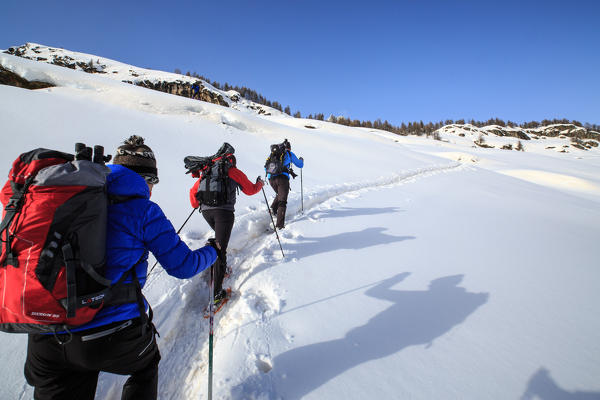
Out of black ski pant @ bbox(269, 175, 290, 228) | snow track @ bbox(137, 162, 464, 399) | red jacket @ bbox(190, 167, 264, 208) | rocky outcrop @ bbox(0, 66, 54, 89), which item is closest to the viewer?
snow track @ bbox(137, 162, 464, 399)

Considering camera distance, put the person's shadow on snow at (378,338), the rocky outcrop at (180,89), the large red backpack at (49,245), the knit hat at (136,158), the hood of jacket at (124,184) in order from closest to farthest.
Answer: the large red backpack at (49,245), the hood of jacket at (124,184), the knit hat at (136,158), the person's shadow on snow at (378,338), the rocky outcrop at (180,89)

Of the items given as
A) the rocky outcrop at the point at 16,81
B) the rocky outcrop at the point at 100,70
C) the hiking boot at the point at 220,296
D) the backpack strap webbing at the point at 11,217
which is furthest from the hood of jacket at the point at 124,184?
the rocky outcrop at the point at 100,70

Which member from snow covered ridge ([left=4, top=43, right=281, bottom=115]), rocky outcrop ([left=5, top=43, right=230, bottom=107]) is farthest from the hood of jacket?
snow covered ridge ([left=4, top=43, right=281, bottom=115])

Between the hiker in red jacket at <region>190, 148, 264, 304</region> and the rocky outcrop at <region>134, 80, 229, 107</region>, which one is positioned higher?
the rocky outcrop at <region>134, 80, 229, 107</region>

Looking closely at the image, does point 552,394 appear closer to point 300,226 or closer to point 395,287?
point 395,287

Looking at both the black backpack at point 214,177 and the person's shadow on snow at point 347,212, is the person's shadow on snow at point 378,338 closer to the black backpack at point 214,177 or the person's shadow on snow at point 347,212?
the black backpack at point 214,177

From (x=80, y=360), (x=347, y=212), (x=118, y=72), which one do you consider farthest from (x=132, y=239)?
(x=118, y=72)

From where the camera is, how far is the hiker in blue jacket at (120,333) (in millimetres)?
1264

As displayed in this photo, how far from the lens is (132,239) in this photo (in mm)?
1416

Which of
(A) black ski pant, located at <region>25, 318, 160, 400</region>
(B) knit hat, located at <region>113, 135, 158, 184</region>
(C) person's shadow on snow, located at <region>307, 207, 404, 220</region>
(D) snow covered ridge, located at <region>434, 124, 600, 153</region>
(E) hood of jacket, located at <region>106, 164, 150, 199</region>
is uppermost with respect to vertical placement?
(D) snow covered ridge, located at <region>434, 124, 600, 153</region>

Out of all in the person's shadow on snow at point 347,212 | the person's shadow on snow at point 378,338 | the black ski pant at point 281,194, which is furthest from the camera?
the person's shadow on snow at point 347,212

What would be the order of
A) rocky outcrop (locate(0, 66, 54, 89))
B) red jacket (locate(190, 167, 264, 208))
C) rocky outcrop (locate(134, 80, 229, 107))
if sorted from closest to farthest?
red jacket (locate(190, 167, 264, 208)) → rocky outcrop (locate(0, 66, 54, 89)) → rocky outcrop (locate(134, 80, 229, 107))

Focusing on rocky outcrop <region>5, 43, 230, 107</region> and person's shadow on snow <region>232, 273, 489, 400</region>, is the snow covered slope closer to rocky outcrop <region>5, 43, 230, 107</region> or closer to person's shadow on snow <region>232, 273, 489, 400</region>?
person's shadow on snow <region>232, 273, 489, 400</region>

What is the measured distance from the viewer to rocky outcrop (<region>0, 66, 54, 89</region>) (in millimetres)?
10914
